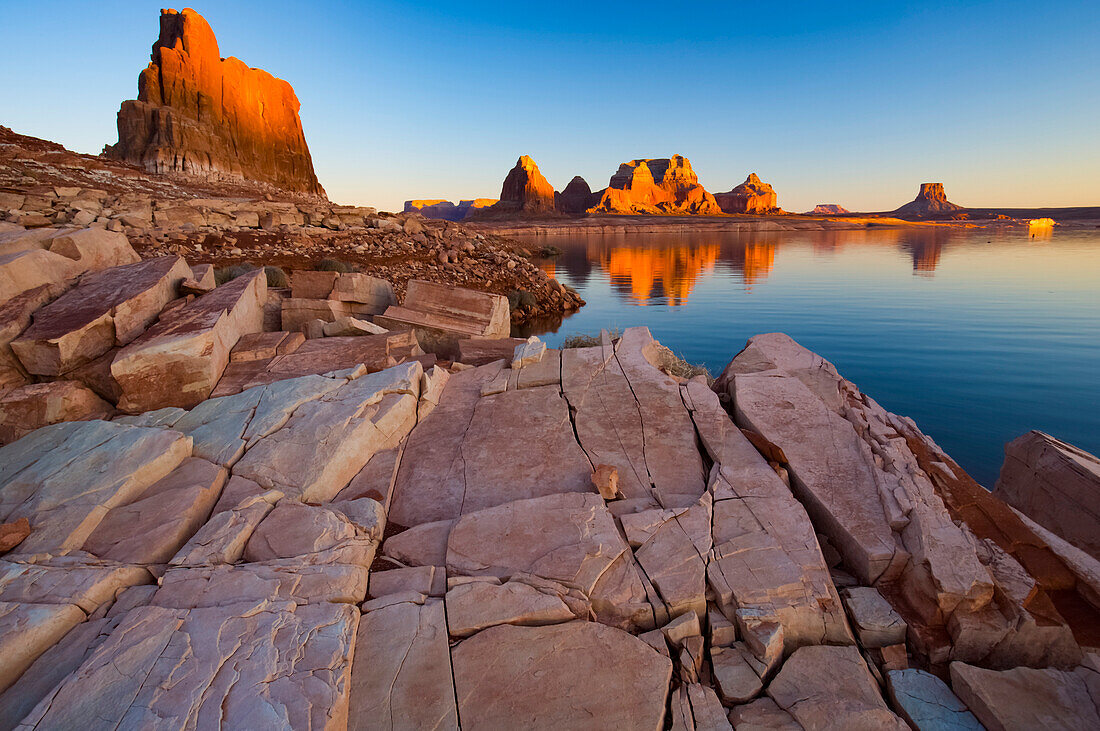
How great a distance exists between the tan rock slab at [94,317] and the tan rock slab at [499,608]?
6315 mm

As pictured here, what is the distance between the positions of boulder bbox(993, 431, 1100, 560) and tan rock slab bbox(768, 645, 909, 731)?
11.9 ft

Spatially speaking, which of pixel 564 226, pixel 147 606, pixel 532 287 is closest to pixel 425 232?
pixel 532 287

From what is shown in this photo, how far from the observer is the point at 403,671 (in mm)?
3102

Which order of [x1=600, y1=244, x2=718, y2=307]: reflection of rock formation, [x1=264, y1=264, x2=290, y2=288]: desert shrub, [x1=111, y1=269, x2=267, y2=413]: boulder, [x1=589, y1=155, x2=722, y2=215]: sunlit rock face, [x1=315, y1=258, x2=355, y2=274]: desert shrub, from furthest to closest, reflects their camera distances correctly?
[x1=589, y1=155, x2=722, y2=215]: sunlit rock face
[x1=600, y1=244, x2=718, y2=307]: reflection of rock formation
[x1=315, y1=258, x2=355, y2=274]: desert shrub
[x1=264, y1=264, x2=290, y2=288]: desert shrub
[x1=111, y1=269, x2=267, y2=413]: boulder

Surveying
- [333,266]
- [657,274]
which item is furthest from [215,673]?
[657,274]

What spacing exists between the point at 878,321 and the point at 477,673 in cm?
1944

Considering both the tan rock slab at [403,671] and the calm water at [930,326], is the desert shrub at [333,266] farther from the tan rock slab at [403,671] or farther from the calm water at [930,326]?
the tan rock slab at [403,671]

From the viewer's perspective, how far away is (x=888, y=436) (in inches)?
223

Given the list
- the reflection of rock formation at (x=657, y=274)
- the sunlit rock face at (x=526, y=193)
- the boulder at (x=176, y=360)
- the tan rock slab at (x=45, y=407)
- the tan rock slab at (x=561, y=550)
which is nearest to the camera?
the tan rock slab at (x=561, y=550)

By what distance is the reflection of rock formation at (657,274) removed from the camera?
26000 millimetres

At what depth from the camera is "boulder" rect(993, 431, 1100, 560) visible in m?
5.04

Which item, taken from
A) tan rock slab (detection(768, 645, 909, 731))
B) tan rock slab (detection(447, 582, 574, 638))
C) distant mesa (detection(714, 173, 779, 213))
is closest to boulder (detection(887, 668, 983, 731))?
tan rock slab (detection(768, 645, 909, 731))

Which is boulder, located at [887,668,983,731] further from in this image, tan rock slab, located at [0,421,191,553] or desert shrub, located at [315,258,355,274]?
desert shrub, located at [315,258,355,274]

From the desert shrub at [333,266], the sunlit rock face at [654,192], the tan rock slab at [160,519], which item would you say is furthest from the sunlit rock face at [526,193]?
the tan rock slab at [160,519]
